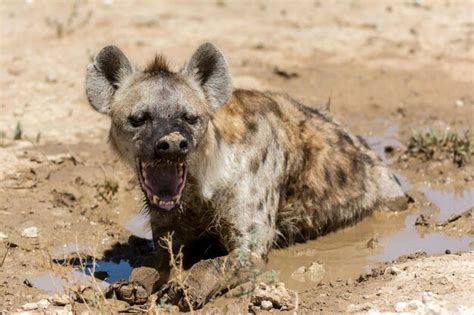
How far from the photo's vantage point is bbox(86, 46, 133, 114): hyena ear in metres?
4.76

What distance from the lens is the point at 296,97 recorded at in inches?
306

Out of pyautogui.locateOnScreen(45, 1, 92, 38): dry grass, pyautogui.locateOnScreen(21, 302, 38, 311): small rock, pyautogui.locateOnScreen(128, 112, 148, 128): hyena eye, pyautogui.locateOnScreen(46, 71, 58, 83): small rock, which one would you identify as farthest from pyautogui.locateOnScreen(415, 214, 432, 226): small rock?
pyautogui.locateOnScreen(45, 1, 92, 38): dry grass

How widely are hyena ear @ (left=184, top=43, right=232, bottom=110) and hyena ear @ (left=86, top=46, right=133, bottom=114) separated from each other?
1.09 ft

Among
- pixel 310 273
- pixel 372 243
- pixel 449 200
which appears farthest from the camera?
pixel 449 200

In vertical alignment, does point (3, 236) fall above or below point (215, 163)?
below

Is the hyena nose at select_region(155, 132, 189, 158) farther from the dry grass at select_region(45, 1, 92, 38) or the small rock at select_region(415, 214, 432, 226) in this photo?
the dry grass at select_region(45, 1, 92, 38)

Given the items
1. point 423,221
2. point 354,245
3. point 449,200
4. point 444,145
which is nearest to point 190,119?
point 354,245

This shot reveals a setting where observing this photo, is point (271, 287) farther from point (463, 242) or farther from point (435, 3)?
point (435, 3)

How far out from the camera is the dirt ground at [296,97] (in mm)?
4598

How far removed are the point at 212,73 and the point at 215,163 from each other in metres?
0.47

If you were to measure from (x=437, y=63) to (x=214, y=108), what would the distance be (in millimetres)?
4114

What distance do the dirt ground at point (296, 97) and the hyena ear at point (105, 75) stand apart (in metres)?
0.35

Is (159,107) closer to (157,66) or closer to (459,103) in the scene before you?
(157,66)

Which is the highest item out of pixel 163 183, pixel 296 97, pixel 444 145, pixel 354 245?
pixel 163 183
